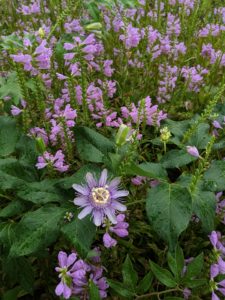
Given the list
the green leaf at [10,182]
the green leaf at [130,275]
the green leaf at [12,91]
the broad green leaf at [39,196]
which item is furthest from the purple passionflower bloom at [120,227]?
the green leaf at [12,91]

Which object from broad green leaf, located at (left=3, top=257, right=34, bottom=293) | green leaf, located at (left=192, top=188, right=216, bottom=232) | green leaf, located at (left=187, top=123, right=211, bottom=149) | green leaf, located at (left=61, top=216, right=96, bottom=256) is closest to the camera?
green leaf, located at (left=61, top=216, right=96, bottom=256)

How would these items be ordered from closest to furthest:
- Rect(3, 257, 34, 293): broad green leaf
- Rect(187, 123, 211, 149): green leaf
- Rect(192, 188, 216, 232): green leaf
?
Rect(192, 188, 216, 232): green leaf
Rect(3, 257, 34, 293): broad green leaf
Rect(187, 123, 211, 149): green leaf

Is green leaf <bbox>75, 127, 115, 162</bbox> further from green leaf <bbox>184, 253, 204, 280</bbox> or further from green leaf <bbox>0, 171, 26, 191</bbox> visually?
green leaf <bbox>184, 253, 204, 280</bbox>

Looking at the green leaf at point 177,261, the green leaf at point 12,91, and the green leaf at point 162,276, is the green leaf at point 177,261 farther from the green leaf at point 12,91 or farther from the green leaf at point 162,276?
the green leaf at point 12,91

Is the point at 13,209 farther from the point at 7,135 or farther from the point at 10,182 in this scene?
the point at 7,135

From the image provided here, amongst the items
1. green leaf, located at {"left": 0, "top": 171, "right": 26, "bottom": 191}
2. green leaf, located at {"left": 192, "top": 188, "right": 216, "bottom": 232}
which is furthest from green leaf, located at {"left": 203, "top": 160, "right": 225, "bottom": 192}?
green leaf, located at {"left": 0, "top": 171, "right": 26, "bottom": 191}
